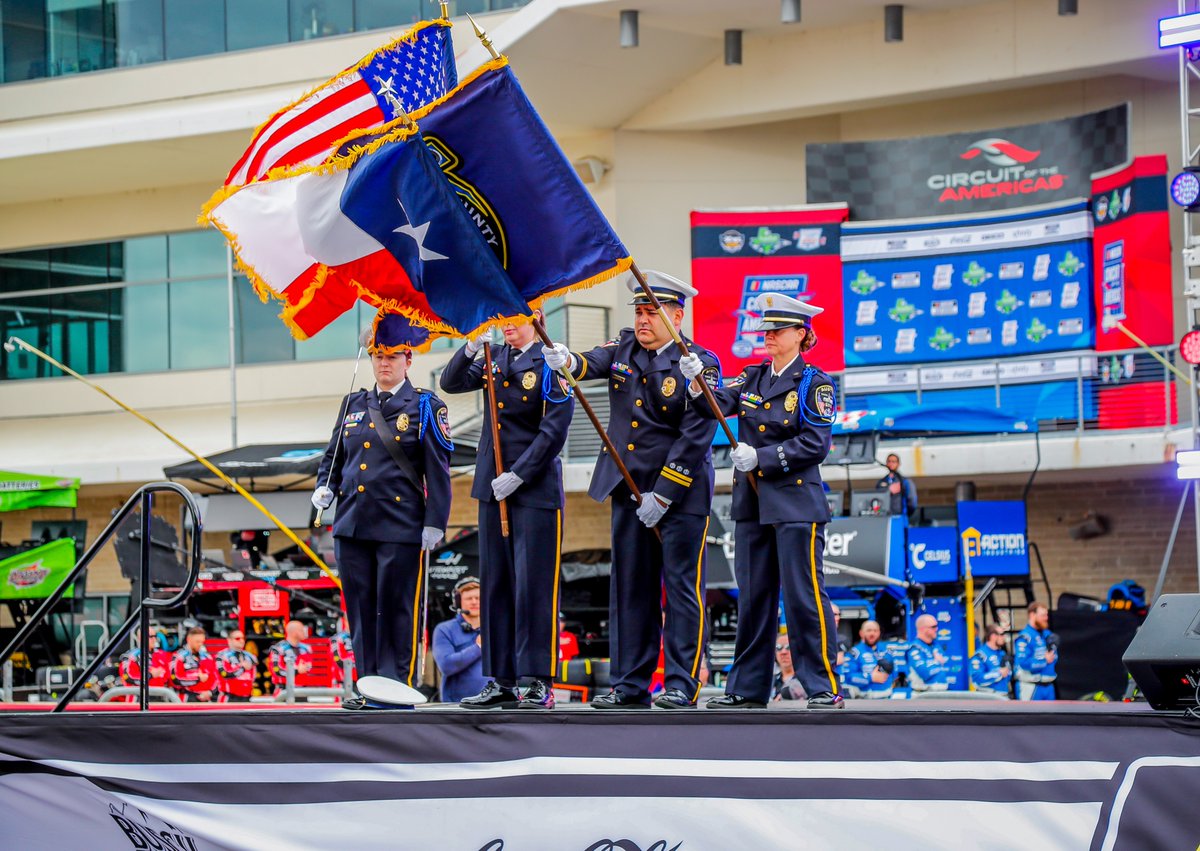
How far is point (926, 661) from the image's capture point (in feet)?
47.9

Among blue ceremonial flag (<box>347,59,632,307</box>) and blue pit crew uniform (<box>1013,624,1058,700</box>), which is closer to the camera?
blue ceremonial flag (<box>347,59,632,307</box>)

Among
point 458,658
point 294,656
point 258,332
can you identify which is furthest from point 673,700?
point 258,332

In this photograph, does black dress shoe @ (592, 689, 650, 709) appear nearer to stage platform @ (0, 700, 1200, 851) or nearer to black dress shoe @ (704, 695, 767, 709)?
black dress shoe @ (704, 695, 767, 709)

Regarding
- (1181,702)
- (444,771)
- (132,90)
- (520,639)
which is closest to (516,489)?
(520,639)

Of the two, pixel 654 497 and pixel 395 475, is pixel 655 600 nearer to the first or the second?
pixel 654 497

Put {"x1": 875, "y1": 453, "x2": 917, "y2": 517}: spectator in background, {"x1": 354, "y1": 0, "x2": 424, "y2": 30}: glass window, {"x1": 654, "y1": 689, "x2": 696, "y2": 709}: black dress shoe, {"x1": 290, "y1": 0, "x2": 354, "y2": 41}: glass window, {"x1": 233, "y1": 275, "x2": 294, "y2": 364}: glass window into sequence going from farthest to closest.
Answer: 1. {"x1": 233, "y1": 275, "x2": 294, "y2": 364}: glass window
2. {"x1": 290, "y1": 0, "x2": 354, "y2": 41}: glass window
3. {"x1": 354, "y1": 0, "x2": 424, "y2": 30}: glass window
4. {"x1": 875, "y1": 453, "x2": 917, "y2": 517}: spectator in background
5. {"x1": 654, "y1": 689, "x2": 696, "y2": 709}: black dress shoe

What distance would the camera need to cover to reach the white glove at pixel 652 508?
7.20m

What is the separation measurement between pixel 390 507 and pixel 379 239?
129 centimetres

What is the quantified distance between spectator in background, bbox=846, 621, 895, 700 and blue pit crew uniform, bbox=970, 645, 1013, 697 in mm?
1079

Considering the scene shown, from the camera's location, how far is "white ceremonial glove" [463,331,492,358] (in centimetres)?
731

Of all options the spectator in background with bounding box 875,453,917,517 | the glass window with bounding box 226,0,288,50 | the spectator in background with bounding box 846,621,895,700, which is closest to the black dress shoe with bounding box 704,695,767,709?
the spectator in background with bounding box 846,621,895,700

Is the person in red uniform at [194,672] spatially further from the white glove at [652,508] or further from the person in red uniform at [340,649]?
the white glove at [652,508]

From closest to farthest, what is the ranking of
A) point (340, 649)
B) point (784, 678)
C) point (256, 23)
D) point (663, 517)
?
1. point (663, 517)
2. point (784, 678)
3. point (340, 649)
4. point (256, 23)

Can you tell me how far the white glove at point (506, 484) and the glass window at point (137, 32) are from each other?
59.6 ft
